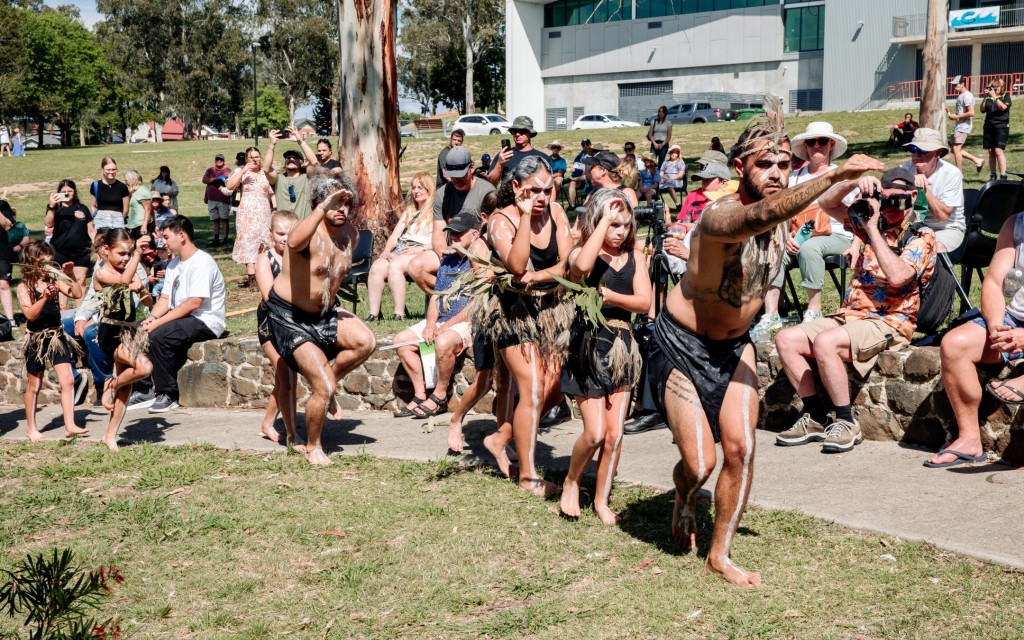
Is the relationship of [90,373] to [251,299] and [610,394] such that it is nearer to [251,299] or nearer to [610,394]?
[251,299]

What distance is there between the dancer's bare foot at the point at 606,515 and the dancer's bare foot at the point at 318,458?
2221mm

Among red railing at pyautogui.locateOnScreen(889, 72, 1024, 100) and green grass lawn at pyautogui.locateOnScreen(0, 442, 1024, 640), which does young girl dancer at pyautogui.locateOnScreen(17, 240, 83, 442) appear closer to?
green grass lawn at pyautogui.locateOnScreen(0, 442, 1024, 640)

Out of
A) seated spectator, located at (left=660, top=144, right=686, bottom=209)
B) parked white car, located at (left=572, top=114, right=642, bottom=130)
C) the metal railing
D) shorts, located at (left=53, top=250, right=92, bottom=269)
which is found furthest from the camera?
parked white car, located at (left=572, top=114, right=642, bottom=130)

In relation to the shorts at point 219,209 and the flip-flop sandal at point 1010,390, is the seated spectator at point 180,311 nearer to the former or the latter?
the flip-flop sandal at point 1010,390

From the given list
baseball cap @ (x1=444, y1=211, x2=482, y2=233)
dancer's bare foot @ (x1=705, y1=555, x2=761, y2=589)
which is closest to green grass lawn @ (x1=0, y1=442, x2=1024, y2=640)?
dancer's bare foot @ (x1=705, y1=555, x2=761, y2=589)

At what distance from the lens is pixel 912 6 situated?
4375 centimetres

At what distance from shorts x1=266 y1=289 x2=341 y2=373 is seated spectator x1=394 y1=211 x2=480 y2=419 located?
39.9 inches

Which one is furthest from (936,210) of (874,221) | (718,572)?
(718,572)

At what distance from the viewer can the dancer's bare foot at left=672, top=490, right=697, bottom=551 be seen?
15.6 ft

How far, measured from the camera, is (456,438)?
6.75 metres

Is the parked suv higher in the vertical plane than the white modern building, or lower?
lower

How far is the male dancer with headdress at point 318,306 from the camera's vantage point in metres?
6.33

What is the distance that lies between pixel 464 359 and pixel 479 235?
1.20 metres

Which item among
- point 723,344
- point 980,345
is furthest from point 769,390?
point 723,344
